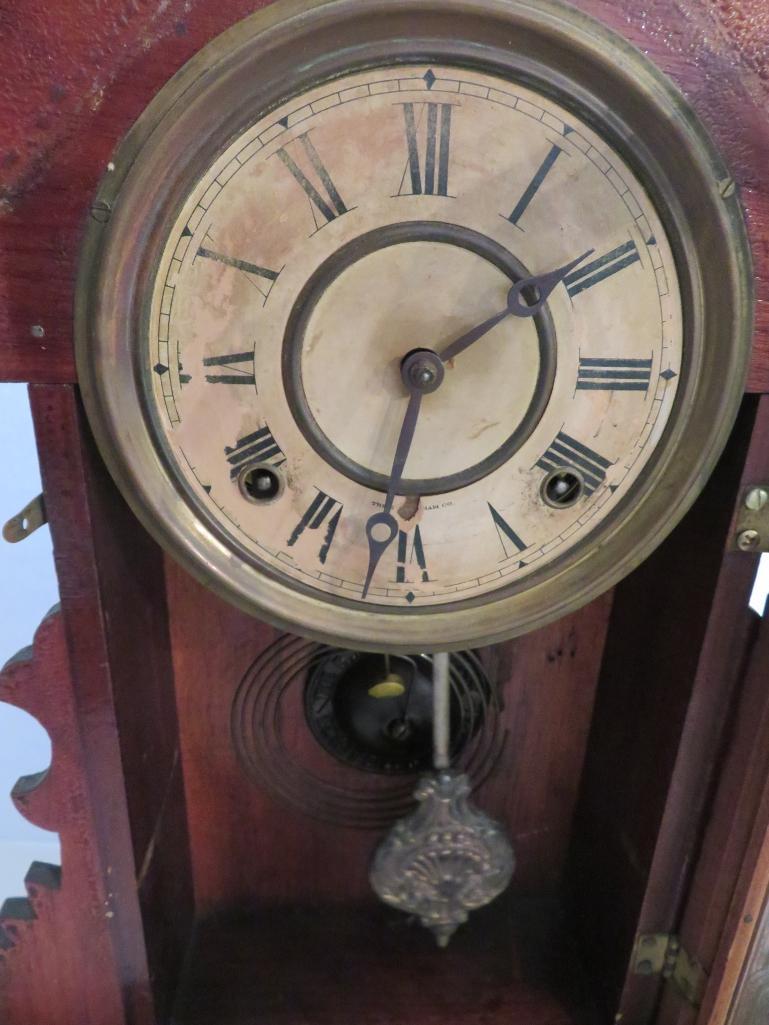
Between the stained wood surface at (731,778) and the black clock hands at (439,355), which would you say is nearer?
the black clock hands at (439,355)

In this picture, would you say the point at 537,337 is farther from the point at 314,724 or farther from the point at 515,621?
the point at 314,724

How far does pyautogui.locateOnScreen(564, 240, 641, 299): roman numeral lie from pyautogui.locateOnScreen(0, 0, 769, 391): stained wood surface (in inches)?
4.1

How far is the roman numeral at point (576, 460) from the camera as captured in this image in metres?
0.72

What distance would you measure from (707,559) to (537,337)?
1.01 ft

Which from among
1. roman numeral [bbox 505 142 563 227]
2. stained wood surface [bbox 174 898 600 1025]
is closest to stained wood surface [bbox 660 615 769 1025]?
stained wood surface [bbox 174 898 600 1025]

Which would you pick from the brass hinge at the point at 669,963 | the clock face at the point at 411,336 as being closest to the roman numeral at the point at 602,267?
the clock face at the point at 411,336

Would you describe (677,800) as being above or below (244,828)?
above

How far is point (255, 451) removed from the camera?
710 mm

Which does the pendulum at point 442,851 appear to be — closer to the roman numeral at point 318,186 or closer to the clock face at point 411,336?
the clock face at point 411,336

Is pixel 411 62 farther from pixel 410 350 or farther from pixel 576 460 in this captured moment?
pixel 576 460

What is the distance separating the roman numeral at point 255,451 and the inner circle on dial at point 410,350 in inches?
1.2

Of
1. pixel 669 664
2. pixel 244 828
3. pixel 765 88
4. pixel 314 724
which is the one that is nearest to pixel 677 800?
pixel 669 664

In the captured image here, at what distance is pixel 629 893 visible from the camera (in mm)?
963

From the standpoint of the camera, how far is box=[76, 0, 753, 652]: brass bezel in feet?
1.99
